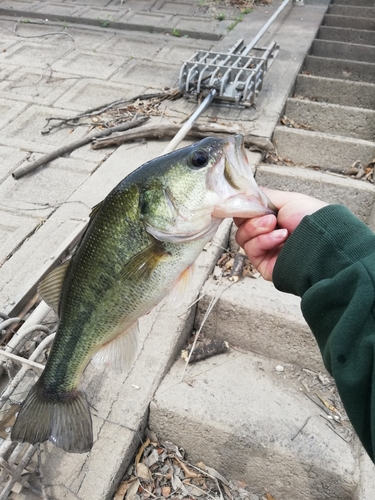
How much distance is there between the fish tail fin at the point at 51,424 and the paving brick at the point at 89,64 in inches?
209

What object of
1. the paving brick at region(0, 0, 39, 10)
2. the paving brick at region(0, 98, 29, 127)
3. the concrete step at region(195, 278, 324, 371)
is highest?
the paving brick at region(0, 0, 39, 10)

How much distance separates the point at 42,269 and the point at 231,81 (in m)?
3.29

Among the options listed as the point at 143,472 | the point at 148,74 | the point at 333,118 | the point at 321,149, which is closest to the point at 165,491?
the point at 143,472

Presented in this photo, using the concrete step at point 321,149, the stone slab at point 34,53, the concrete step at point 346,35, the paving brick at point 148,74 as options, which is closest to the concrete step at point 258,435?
the concrete step at point 321,149

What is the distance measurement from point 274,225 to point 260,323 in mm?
1516

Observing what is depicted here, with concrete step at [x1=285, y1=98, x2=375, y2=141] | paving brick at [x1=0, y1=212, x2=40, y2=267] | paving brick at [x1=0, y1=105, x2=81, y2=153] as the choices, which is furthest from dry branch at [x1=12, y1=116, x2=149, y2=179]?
concrete step at [x1=285, y1=98, x2=375, y2=141]

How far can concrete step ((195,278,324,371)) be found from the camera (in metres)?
3.01

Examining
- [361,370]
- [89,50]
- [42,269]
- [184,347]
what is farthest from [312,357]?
[89,50]

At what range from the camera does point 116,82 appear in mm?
6043

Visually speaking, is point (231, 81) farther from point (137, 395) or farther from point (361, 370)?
point (361, 370)

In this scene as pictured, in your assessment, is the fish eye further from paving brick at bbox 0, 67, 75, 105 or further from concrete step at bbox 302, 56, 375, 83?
concrete step at bbox 302, 56, 375, 83

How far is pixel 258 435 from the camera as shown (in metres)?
2.55

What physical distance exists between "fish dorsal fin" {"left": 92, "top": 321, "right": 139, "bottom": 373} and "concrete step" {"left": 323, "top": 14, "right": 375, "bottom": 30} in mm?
7375

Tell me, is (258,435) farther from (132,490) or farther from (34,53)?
(34,53)
